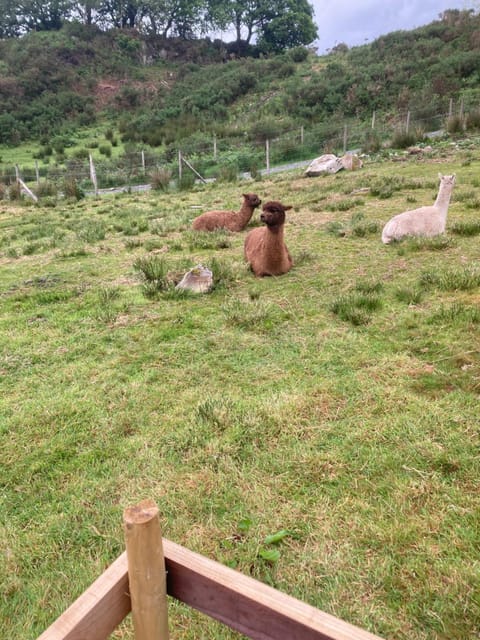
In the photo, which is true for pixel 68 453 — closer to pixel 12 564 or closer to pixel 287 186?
pixel 12 564

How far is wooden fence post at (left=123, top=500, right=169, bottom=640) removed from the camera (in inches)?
35.7

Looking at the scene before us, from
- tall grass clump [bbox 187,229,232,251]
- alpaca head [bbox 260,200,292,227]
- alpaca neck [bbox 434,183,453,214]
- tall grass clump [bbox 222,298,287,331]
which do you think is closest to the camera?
tall grass clump [bbox 222,298,287,331]

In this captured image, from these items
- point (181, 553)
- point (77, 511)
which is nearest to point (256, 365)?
point (77, 511)

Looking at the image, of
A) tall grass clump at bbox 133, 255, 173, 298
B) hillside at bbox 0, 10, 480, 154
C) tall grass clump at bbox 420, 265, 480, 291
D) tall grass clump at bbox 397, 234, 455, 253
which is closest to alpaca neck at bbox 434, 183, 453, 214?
tall grass clump at bbox 397, 234, 455, 253

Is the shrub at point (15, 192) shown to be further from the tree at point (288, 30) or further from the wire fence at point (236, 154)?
the tree at point (288, 30)

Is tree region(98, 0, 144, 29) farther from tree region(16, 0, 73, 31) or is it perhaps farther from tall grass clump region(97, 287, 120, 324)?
tall grass clump region(97, 287, 120, 324)

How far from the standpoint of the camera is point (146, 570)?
0.95 m

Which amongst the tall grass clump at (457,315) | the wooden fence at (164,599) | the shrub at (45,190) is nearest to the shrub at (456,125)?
the shrub at (45,190)

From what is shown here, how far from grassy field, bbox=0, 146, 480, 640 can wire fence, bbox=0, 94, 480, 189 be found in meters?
14.3

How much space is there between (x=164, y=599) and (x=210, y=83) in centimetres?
4163

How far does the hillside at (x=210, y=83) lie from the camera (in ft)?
82.2

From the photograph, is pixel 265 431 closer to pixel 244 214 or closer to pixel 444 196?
pixel 444 196

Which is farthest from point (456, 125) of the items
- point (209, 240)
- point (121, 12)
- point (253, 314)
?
point (121, 12)

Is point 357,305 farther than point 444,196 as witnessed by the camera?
No
